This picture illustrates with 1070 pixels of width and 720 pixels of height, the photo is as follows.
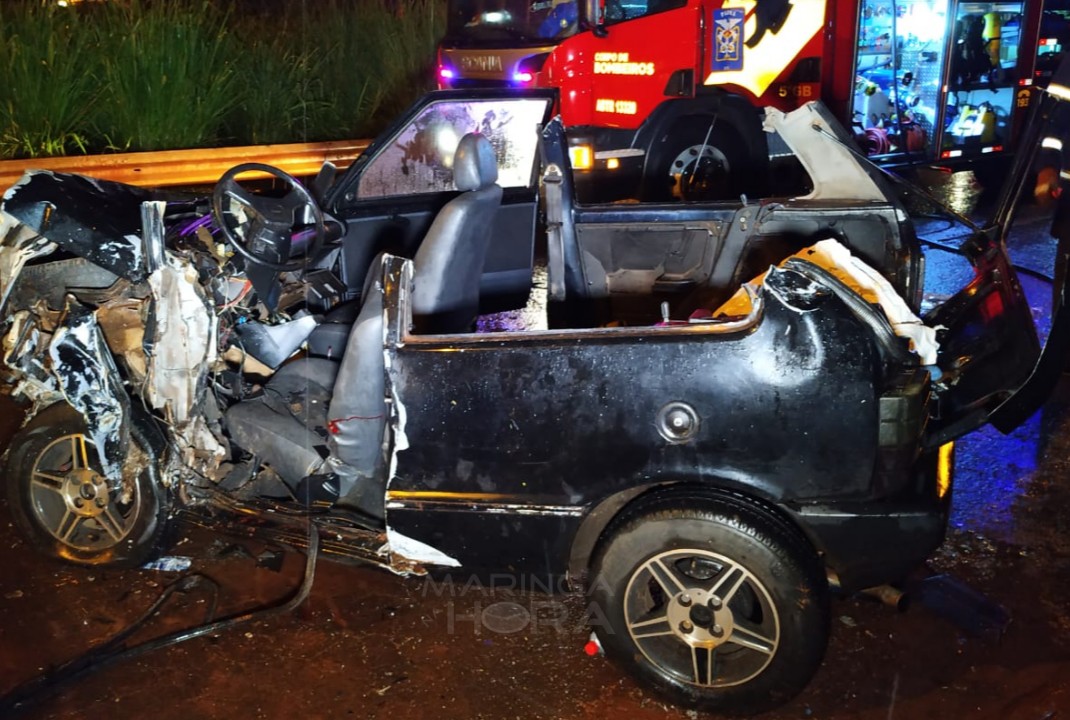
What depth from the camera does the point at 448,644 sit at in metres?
3.26

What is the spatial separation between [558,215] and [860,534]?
2088mm

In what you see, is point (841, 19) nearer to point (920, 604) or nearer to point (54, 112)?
point (920, 604)

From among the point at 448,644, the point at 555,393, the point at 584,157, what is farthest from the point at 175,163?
the point at 555,393

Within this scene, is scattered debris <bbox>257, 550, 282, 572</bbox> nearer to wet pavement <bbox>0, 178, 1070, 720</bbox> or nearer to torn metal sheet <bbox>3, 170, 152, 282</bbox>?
wet pavement <bbox>0, 178, 1070, 720</bbox>

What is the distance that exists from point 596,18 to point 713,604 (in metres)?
6.96

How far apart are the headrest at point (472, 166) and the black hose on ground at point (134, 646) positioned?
54.9 inches

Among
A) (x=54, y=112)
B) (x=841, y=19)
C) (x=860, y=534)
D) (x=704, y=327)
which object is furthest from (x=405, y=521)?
(x=54, y=112)

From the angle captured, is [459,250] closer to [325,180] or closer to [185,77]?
[325,180]

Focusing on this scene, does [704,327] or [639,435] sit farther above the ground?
[704,327]

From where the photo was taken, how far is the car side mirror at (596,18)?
8570 millimetres

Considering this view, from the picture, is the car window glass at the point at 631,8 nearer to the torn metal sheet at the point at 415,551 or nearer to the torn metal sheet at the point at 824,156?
the torn metal sheet at the point at 824,156

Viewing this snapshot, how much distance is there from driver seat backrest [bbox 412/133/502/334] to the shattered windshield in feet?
19.5

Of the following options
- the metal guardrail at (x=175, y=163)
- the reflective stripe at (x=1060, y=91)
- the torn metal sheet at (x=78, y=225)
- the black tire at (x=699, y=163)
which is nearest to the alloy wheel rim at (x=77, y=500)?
the torn metal sheet at (x=78, y=225)

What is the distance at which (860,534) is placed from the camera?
8.98ft
